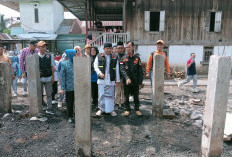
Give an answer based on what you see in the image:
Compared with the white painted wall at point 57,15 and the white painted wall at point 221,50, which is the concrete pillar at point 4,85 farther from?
the white painted wall at point 57,15

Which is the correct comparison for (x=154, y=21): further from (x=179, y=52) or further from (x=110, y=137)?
(x=110, y=137)

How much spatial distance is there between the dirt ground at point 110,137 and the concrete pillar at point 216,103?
0.36m

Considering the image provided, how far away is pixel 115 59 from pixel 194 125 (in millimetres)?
2455

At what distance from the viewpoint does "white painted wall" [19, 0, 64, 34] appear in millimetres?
21031

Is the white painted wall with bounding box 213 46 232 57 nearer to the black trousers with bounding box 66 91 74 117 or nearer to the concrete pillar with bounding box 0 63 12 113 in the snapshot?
the black trousers with bounding box 66 91 74 117

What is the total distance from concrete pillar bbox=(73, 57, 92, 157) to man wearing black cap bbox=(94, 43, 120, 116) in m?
1.82

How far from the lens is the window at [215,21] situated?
43.4ft

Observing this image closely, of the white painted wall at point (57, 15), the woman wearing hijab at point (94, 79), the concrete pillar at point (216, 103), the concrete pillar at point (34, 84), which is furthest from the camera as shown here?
the white painted wall at point (57, 15)

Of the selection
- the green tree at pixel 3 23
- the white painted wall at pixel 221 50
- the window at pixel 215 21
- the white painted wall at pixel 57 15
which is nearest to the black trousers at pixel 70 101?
the white painted wall at pixel 221 50

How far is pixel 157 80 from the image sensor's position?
439 centimetres

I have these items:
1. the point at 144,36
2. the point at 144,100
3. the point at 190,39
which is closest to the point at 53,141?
the point at 144,100

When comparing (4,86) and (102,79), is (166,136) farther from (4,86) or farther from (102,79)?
(4,86)

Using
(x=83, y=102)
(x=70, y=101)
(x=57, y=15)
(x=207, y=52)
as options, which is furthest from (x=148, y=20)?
(x=57, y=15)

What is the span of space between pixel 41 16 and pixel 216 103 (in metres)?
22.2
